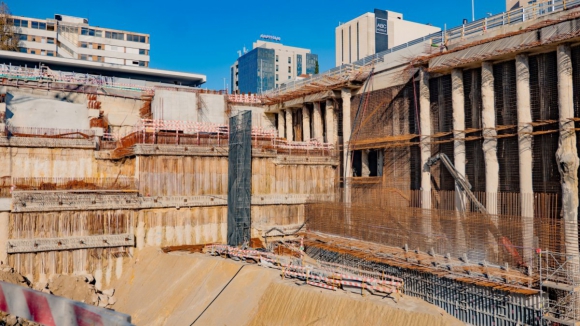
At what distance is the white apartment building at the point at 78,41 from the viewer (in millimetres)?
73312

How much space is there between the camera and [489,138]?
84.4 ft

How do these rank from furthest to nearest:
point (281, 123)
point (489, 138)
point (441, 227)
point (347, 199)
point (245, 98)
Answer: point (281, 123)
point (245, 98)
point (347, 199)
point (489, 138)
point (441, 227)

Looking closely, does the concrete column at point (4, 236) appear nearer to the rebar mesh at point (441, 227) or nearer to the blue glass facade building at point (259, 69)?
the rebar mesh at point (441, 227)

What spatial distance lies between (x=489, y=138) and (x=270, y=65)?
109 metres

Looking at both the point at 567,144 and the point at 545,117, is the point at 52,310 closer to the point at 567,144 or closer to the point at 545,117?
the point at 567,144

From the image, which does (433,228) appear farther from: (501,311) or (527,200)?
(501,311)

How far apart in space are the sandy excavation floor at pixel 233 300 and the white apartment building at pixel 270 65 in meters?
102

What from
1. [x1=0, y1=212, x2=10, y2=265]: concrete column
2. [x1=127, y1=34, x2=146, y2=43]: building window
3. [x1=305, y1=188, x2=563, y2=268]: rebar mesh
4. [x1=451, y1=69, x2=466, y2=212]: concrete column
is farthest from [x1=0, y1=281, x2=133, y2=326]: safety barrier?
[x1=127, y1=34, x2=146, y2=43]: building window

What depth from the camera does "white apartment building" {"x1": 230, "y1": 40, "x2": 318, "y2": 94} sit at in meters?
128

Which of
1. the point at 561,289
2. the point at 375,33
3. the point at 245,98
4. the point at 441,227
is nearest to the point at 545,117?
the point at 441,227

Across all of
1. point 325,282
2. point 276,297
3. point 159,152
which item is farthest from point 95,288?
point 325,282

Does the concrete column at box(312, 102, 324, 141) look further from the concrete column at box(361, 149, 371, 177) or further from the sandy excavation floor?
the sandy excavation floor

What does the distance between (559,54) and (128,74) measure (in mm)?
57388

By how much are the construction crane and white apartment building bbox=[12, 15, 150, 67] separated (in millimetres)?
66802
